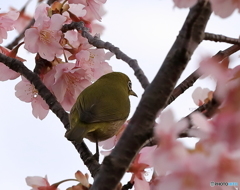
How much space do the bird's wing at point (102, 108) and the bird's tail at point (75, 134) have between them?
158 millimetres

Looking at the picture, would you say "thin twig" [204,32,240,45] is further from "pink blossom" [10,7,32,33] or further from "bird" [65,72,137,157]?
"pink blossom" [10,7,32,33]

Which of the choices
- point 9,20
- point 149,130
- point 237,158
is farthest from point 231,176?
point 9,20

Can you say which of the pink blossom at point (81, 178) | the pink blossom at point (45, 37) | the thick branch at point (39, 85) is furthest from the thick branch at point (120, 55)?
the pink blossom at point (81, 178)

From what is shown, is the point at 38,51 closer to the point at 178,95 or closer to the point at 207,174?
the point at 178,95

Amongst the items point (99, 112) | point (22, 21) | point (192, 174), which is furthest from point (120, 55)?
point (22, 21)

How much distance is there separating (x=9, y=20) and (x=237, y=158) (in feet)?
5.60

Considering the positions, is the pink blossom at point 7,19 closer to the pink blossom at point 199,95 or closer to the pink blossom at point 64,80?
the pink blossom at point 64,80

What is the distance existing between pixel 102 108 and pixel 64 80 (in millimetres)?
557

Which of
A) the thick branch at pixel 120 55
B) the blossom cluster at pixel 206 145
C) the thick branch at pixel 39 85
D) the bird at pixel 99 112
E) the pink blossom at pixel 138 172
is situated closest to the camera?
the blossom cluster at pixel 206 145

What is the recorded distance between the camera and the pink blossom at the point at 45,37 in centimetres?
207

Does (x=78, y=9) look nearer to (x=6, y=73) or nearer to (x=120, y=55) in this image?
(x=6, y=73)

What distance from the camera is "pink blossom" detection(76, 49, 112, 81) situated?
6.99ft

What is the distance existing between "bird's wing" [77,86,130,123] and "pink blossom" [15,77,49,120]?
0.22 m

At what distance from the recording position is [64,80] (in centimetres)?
210
